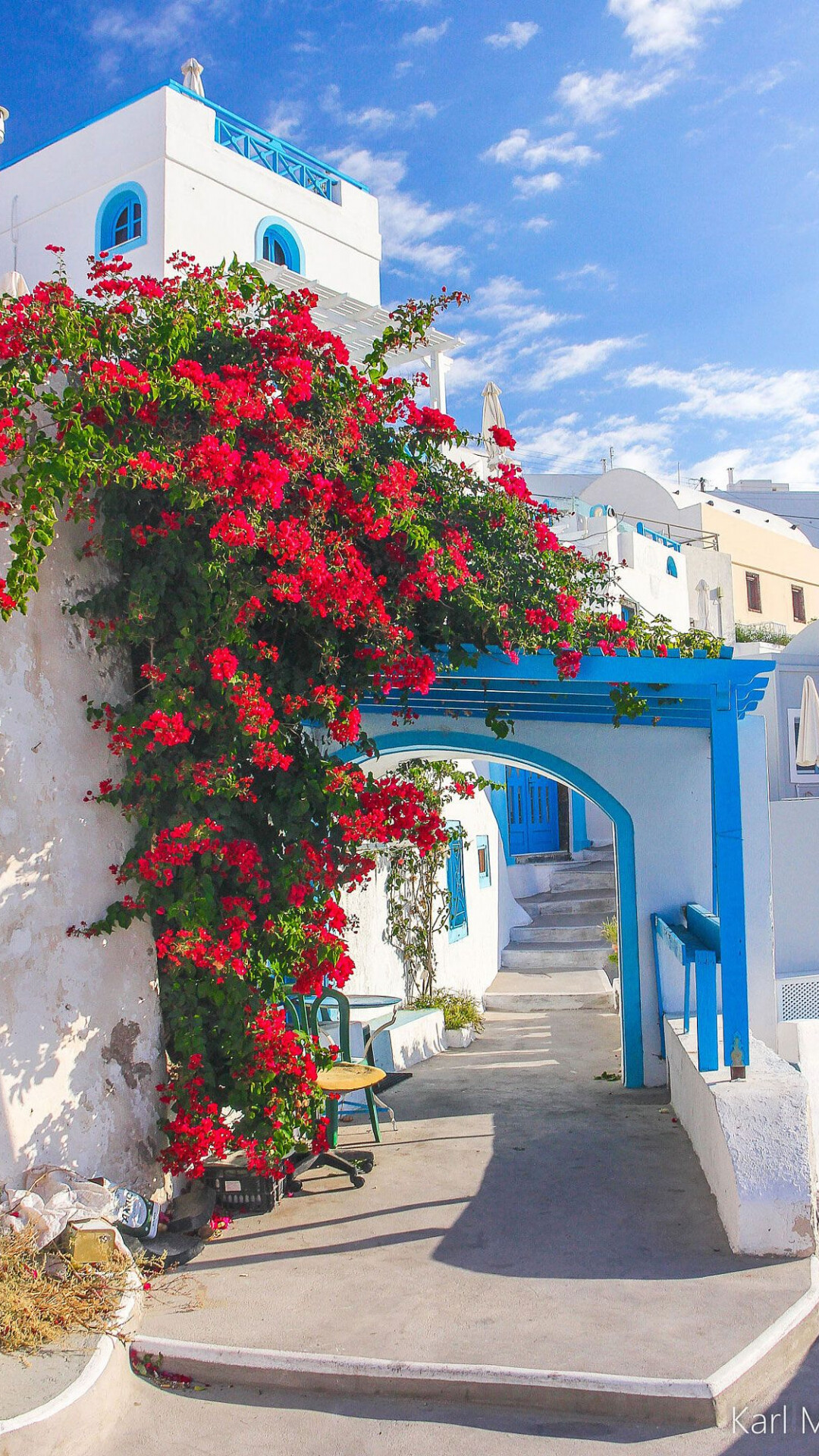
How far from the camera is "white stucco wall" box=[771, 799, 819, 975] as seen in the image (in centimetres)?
1174

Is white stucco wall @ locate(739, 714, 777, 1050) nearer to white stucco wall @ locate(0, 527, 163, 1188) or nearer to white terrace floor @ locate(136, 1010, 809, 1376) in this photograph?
white terrace floor @ locate(136, 1010, 809, 1376)

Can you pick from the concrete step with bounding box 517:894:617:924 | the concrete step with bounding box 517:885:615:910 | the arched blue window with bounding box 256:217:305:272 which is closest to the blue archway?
the arched blue window with bounding box 256:217:305:272

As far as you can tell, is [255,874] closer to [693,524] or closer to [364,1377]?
[364,1377]

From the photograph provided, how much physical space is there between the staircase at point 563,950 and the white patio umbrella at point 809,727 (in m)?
3.77

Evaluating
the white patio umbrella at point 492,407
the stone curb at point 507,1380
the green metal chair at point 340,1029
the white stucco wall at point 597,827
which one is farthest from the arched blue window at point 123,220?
the white stucco wall at point 597,827

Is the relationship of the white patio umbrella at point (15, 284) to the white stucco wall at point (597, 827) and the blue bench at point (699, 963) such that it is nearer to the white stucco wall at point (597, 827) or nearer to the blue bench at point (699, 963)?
the blue bench at point (699, 963)

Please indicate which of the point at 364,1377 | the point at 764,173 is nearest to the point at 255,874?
the point at 364,1377

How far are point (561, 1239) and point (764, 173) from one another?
7.63 metres

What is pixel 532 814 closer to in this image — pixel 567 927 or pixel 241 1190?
pixel 567 927

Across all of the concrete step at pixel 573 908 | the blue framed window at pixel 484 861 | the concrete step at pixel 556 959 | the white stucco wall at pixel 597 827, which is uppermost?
the white stucco wall at pixel 597 827

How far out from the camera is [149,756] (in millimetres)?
5066

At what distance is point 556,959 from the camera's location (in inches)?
620

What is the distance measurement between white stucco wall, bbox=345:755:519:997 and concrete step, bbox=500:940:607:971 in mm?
267

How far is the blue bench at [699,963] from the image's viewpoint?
595 cm
